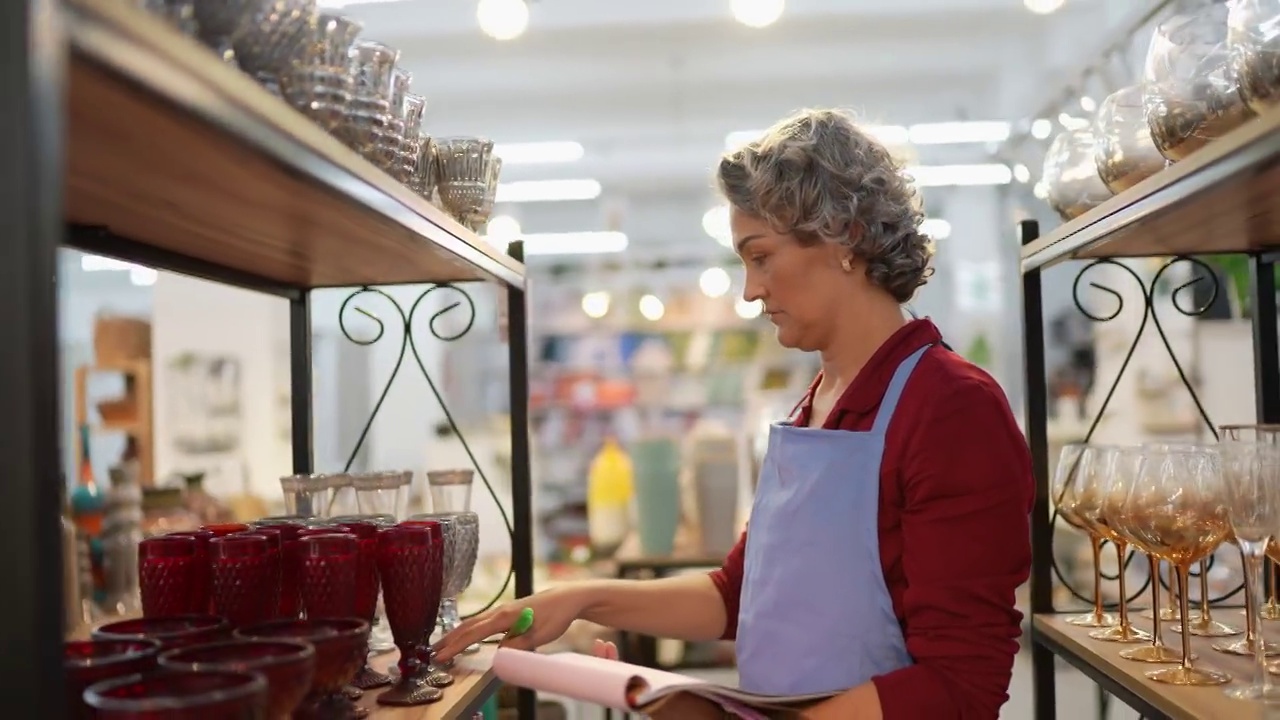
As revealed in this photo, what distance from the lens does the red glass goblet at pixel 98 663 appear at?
→ 0.81 m

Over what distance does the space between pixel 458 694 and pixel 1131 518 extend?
3.12ft

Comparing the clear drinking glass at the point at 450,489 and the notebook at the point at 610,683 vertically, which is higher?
the clear drinking glass at the point at 450,489

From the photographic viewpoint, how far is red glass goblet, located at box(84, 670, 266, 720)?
698mm

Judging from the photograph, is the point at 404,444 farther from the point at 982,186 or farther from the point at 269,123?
the point at 269,123

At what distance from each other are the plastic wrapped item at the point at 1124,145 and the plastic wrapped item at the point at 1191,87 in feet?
0.49

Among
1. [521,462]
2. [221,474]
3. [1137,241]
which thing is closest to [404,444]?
[221,474]

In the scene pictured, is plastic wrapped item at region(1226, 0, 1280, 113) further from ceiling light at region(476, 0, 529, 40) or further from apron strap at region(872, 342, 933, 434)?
ceiling light at region(476, 0, 529, 40)

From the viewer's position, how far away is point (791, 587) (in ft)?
5.20

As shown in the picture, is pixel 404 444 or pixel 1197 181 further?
pixel 404 444

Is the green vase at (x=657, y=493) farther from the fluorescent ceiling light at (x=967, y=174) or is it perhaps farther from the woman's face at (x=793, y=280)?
the fluorescent ceiling light at (x=967, y=174)

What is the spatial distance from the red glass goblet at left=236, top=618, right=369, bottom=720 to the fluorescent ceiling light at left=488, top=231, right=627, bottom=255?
7765mm

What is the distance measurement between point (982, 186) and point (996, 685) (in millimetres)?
8761

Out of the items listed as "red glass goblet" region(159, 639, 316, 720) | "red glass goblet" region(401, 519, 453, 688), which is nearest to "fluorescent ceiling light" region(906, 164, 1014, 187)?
"red glass goblet" region(401, 519, 453, 688)

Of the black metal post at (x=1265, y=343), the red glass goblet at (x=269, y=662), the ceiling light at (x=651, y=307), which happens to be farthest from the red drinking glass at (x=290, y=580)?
the ceiling light at (x=651, y=307)
